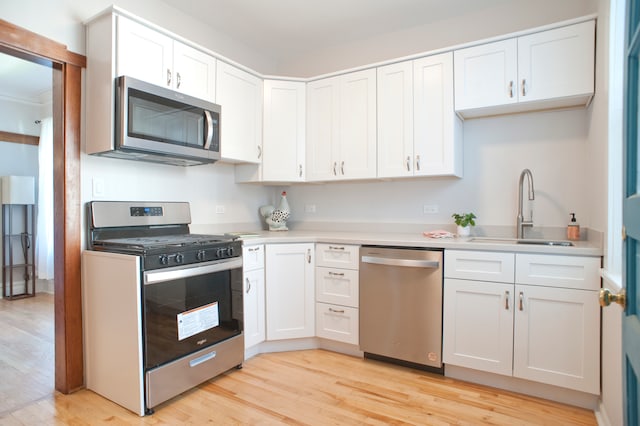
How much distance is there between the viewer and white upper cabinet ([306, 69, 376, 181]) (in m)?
2.96

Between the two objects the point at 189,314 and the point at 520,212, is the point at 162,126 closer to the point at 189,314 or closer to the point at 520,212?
the point at 189,314

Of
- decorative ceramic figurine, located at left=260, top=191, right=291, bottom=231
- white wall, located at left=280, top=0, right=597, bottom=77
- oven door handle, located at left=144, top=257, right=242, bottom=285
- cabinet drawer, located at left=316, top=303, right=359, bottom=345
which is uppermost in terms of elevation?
white wall, located at left=280, top=0, right=597, bottom=77

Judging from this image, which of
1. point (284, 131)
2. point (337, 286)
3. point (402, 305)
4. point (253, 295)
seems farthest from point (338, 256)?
point (284, 131)

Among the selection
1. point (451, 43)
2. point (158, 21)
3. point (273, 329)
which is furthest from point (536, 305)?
point (158, 21)

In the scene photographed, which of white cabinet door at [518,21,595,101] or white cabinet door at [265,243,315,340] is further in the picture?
white cabinet door at [265,243,315,340]

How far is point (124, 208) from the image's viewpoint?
7.86 feet

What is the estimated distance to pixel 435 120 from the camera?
2.69 m

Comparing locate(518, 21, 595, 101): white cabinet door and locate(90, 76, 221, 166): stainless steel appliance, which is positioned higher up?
locate(518, 21, 595, 101): white cabinet door

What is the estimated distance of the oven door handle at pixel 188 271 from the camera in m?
1.96

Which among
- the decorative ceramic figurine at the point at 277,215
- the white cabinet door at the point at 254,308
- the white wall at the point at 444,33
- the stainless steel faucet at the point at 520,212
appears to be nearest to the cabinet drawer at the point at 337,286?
the white cabinet door at the point at 254,308

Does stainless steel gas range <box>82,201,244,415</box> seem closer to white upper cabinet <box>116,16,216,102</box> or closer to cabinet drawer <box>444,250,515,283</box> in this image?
white upper cabinet <box>116,16,216,102</box>

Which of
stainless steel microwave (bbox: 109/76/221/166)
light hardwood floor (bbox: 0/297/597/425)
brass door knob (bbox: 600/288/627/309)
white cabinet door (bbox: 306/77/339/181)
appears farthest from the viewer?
white cabinet door (bbox: 306/77/339/181)

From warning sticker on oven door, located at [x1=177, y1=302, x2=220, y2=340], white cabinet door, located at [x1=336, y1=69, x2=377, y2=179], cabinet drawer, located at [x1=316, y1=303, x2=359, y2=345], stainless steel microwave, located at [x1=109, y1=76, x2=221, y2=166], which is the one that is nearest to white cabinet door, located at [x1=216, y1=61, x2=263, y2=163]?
stainless steel microwave, located at [x1=109, y1=76, x2=221, y2=166]

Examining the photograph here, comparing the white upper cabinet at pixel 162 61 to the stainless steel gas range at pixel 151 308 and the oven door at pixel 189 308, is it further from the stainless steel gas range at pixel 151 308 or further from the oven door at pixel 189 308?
the oven door at pixel 189 308
